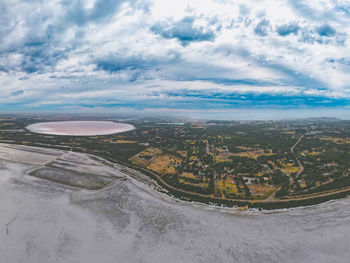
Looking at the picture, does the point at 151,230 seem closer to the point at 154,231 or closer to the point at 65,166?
the point at 154,231

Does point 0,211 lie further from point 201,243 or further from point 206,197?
point 206,197

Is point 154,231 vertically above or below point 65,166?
below

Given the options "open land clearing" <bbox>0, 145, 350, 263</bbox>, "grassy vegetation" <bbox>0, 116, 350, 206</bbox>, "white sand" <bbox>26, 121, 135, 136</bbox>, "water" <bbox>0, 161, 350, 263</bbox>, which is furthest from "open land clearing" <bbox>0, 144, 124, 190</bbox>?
"white sand" <bbox>26, 121, 135, 136</bbox>

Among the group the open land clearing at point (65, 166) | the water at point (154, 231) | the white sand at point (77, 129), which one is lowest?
the water at point (154, 231)

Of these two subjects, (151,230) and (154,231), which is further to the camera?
(151,230)

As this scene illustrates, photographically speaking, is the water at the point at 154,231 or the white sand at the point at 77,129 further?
the white sand at the point at 77,129

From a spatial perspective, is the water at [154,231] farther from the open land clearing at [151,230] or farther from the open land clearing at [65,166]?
the open land clearing at [65,166]

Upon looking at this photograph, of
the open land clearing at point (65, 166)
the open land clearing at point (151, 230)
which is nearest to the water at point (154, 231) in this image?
the open land clearing at point (151, 230)

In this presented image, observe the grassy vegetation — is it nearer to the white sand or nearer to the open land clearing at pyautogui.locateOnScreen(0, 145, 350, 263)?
the open land clearing at pyautogui.locateOnScreen(0, 145, 350, 263)

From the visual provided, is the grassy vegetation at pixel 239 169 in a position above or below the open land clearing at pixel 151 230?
above

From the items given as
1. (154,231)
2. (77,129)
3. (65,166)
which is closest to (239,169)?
(154,231)

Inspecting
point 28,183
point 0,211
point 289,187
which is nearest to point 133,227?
point 0,211
